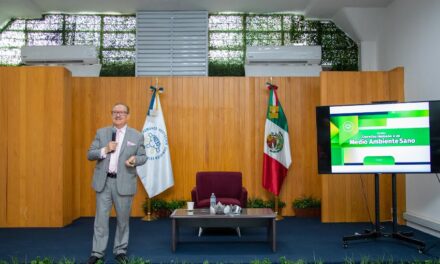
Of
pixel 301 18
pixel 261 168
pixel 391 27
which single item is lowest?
pixel 261 168

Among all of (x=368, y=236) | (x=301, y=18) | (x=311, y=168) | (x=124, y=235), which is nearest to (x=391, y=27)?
(x=301, y=18)

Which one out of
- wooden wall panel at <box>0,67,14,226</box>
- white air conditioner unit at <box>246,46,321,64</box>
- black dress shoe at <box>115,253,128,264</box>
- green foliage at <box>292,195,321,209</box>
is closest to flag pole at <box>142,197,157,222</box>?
wooden wall panel at <box>0,67,14,226</box>

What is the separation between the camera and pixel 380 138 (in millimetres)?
5020

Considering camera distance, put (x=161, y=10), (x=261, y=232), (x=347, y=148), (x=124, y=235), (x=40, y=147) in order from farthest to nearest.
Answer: (x=161, y=10), (x=40, y=147), (x=261, y=232), (x=347, y=148), (x=124, y=235)

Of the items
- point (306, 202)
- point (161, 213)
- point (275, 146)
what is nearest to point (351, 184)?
point (306, 202)

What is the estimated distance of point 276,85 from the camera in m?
7.36

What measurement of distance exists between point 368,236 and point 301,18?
471cm

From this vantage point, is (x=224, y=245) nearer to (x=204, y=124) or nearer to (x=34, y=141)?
(x=204, y=124)

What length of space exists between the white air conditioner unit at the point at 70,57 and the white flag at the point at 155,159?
164cm

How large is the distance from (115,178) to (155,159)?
2793 millimetres

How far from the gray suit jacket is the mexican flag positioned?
3027 millimetres

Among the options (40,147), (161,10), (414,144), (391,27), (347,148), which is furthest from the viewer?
(161,10)

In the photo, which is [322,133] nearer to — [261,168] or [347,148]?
[347,148]

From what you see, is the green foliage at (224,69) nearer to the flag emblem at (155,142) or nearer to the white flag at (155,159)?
the white flag at (155,159)
